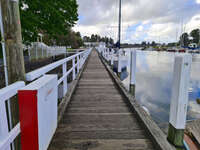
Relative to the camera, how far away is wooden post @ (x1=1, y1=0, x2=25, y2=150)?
4.70 ft

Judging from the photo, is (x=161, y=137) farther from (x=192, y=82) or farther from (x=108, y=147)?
(x=192, y=82)

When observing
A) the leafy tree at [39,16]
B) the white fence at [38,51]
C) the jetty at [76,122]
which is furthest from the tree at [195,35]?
the jetty at [76,122]

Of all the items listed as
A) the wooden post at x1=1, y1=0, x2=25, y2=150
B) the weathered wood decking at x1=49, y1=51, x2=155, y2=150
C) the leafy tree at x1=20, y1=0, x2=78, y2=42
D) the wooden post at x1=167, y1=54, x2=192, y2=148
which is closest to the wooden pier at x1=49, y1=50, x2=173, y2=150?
the weathered wood decking at x1=49, y1=51, x2=155, y2=150

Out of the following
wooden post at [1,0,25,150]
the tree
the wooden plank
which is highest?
the tree

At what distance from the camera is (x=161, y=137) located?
77.6 inches

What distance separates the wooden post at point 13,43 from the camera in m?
1.43

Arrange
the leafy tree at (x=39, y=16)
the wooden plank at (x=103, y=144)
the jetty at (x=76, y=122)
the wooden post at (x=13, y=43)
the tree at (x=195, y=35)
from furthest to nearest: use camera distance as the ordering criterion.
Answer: the tree at (x=195, y=35)
the leafy tree at (x=39, y=16)
the wooden plank at (x=103, y=144)
the wooden post at (x=13, y=43)
the jetty at (x=76, y=122)

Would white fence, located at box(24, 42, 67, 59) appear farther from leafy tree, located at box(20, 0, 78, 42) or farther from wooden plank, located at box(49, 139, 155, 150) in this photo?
wooden plank, located at box(49, 139, 155, 150)

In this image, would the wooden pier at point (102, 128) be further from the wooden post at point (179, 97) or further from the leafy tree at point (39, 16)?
the leafy tree at point (39, 16)

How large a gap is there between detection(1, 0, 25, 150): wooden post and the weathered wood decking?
72cm

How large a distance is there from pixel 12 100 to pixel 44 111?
41cm

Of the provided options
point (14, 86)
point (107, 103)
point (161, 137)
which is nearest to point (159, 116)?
point (107, 103)

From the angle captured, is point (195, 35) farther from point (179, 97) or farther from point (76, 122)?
point (76, 122)

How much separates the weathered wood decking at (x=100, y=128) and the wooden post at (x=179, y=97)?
363 millimetres
